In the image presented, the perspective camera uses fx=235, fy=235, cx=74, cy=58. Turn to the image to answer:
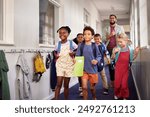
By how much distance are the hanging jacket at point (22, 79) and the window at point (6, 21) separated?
290 mm

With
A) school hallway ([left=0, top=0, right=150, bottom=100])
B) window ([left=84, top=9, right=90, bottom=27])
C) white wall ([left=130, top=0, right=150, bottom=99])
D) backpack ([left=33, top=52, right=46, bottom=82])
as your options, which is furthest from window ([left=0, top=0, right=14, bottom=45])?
window ([left=84, top=9, right=90, bottom=27])

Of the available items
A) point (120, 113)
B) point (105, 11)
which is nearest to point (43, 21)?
point (120, 113)

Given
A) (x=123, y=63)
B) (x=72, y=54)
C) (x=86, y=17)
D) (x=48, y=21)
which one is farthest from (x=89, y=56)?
(x=86, y=17)

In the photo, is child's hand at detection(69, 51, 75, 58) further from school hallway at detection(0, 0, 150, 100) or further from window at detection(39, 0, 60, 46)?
window at detection(39, 0, 60, 46)

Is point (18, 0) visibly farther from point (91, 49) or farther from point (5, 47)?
point (91, 49)

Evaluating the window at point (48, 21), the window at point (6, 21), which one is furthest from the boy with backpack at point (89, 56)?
the window at point (48, 21)

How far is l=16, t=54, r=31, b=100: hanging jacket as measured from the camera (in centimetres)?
281

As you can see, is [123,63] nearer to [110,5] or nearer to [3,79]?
[3,79]

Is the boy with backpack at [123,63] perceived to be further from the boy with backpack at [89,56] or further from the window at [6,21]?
the window at [6,21]

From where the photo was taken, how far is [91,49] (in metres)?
2.79

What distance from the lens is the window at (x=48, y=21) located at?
3.95 metres

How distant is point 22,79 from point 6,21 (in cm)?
72

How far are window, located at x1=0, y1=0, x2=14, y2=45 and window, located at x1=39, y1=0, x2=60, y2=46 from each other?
1.12m

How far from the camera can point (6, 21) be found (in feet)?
8.77
